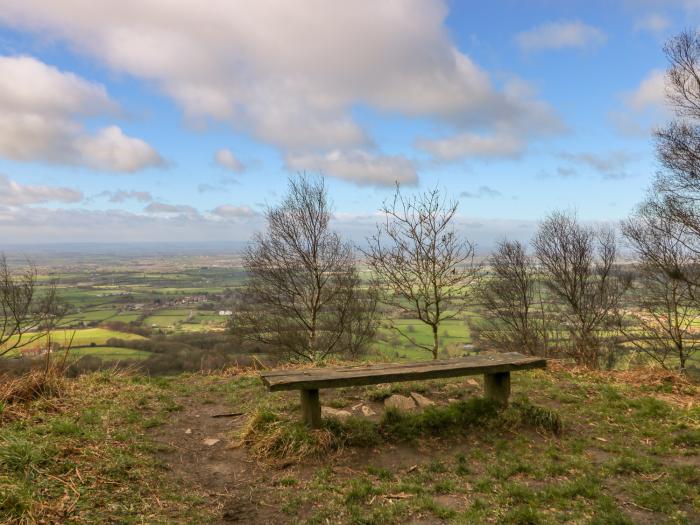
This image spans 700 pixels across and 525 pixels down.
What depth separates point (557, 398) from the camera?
23.0ft

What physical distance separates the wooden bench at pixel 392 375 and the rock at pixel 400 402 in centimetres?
83

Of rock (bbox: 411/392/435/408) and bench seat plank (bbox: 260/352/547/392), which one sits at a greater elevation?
bench seat plank (bbox: 260/352/547/392)

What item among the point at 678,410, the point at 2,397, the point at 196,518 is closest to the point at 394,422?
the point at 196,518

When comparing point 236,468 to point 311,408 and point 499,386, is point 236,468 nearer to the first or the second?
point 311,408

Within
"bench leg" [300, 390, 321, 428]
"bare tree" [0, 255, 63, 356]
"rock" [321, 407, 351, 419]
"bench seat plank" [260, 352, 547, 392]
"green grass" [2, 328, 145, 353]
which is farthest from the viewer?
"green grass" [2, 328, 145, 353]

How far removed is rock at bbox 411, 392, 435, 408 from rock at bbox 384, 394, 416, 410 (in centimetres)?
9

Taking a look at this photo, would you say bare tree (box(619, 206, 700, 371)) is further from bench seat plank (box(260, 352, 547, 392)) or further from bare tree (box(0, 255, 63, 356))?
bare tree (box(0, 255, 63, 356))

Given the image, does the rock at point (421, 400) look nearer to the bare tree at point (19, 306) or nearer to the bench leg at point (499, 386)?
the bench leg at point (499, 386)

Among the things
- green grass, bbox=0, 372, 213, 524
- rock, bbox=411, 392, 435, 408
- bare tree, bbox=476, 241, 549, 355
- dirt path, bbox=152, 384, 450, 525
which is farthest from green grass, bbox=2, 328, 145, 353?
bare tree, bbox=476, 241, 549, 355

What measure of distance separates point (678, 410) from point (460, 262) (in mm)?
5368

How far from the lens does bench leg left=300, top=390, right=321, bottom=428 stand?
532 cm

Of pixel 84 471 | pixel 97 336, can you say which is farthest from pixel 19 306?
pixel 84 471

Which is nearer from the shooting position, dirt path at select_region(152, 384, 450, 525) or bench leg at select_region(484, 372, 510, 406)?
dirt path at select_region(152, 384, 450, 525)

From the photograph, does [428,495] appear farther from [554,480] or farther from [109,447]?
[109,447]
